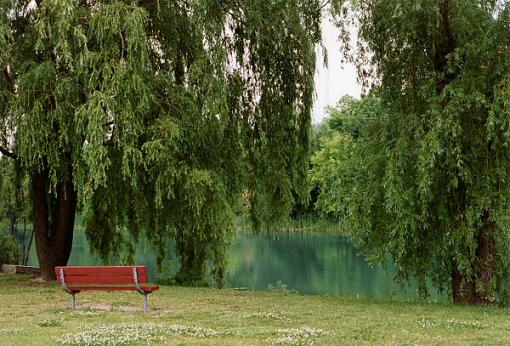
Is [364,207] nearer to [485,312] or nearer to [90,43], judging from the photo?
[485,312]

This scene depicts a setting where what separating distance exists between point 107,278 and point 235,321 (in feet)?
7.21

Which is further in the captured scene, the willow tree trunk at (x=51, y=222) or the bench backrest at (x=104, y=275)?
the willow tree trunk at (x=51, y=222)

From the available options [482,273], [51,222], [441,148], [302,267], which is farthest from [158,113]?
[302,267]

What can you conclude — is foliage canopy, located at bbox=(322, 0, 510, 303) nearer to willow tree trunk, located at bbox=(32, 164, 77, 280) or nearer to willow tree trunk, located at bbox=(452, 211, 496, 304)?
willow tree trunk, located at bbox=(452, 211, 496, 304)

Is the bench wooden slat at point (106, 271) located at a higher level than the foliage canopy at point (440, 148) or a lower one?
lower

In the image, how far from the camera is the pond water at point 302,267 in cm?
2323

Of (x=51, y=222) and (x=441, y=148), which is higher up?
(x=441, y=148)

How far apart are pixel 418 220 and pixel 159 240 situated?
287 inches

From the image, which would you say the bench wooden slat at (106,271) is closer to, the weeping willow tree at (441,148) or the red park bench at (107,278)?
the red park bench at (107,278)

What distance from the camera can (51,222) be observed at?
17547 mm

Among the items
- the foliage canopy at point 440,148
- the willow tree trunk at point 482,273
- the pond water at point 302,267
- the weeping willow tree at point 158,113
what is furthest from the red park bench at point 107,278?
the pond water at point 302,267

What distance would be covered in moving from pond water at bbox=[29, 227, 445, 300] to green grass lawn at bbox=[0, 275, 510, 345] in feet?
14.1

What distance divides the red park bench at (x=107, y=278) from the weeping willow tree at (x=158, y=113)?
107 inches

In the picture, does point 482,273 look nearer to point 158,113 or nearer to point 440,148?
point 440,148
